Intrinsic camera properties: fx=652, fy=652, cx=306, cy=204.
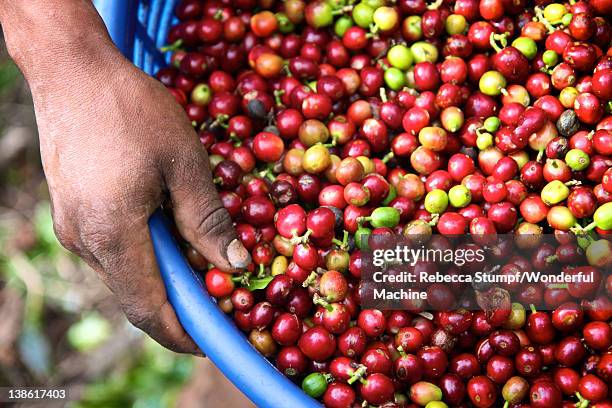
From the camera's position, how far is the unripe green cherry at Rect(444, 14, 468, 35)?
11.0 feet

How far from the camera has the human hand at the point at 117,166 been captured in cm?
264

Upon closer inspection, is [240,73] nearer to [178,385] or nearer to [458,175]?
[458,175]

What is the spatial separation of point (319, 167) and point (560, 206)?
1.11 metres

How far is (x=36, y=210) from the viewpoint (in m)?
5.18

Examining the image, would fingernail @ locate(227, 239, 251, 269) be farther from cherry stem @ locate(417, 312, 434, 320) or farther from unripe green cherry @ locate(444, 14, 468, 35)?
unripe green cherry @ locate(444, 14, 468, 35)

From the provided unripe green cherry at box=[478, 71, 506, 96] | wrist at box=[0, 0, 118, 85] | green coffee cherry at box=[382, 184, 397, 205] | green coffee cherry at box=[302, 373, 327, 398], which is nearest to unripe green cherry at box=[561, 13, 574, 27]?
unripe green cherry at box=[478, 71, 506, 96]

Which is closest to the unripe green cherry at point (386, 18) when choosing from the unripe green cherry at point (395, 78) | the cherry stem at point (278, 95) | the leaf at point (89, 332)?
the unripe green cherry at point (395, 78)

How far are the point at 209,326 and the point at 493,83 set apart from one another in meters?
1.77

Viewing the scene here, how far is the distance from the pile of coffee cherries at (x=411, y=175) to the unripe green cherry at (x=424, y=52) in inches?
0.6

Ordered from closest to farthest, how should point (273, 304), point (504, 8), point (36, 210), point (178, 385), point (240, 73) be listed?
point (273, 304)
point (504, 8)
point (240, 73)
point (178, 385)
point (36, 210)

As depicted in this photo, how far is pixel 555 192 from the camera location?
9.29 feet

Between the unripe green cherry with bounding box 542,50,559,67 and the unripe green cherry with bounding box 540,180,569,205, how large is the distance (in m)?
0.64

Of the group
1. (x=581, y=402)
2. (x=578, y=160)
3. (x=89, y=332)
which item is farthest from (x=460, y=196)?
(x=89, y=332)

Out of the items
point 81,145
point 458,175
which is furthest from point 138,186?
point 458,175
